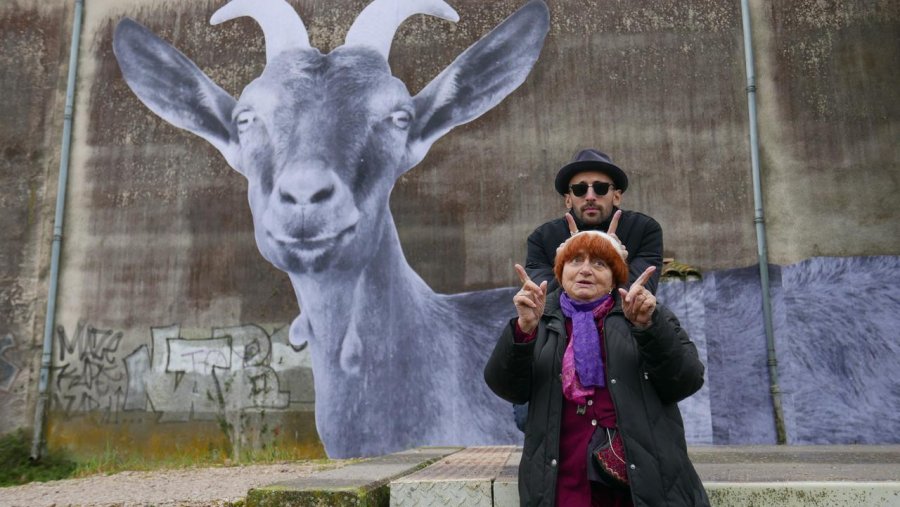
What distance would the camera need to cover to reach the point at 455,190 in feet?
29.1

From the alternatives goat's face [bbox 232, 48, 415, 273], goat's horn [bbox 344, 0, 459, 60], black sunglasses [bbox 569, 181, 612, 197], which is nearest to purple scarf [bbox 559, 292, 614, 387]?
black sunglasses [bbox 569, 181, 612, 197]

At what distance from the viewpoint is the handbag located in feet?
7.39

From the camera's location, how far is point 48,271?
30.0ft

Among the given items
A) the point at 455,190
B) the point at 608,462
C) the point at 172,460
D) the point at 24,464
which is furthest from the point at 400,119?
the point at 608,462

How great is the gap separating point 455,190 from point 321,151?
175 cm

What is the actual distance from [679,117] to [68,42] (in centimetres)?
820

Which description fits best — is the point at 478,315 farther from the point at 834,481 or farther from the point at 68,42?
the point at 68,42

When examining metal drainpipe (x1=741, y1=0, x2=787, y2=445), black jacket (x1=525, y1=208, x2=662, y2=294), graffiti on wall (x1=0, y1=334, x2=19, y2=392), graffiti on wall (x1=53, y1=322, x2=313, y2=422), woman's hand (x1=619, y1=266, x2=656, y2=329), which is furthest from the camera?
graffiti on wall (x1=0, y1=334, x2=19, y2=392)

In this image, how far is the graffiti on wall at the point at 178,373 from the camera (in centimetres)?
856

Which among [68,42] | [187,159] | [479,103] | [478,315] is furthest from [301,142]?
[68,42]

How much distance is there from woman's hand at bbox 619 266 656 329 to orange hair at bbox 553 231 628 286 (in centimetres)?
24

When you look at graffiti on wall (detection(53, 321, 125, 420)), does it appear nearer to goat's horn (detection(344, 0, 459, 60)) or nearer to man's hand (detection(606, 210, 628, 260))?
goat's horn (detection(344, 0, 459, 60))

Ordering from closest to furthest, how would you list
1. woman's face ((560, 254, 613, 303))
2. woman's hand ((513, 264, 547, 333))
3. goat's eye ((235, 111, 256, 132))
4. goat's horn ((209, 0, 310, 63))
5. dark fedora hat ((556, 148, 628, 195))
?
woman's hand ((513, 264, 547, 333)), woman's face ((560, 254, 613, 303)), dark fedora hat ((556, 148, 628, 195)), goat's eye ((235, 111, 256, 132)), goat's horn ((209, 0, 310, 63))

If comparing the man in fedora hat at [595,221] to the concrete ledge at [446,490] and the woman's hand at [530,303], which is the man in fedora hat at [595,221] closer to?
the woman's hand at [530,303]
